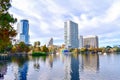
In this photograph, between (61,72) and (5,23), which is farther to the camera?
(61,72)

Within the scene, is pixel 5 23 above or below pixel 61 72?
above

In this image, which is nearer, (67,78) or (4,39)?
(4,39)

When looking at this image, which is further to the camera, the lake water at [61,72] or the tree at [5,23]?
the lake water at [61,72]

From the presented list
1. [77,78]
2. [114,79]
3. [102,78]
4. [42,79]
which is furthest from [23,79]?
[114,79]

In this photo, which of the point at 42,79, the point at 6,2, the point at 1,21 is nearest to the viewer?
the point at 1,21

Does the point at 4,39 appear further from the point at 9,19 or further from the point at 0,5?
the point at 0,5

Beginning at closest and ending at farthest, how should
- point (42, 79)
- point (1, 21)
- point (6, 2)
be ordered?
point (1, 21) < point (6, 2) < point (42, 79)

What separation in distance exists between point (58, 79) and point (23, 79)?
1129 centimetres

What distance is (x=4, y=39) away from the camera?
3047 cm

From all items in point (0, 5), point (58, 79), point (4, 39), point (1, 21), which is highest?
point (0, 5)

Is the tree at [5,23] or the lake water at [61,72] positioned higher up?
the tree at [5,23]

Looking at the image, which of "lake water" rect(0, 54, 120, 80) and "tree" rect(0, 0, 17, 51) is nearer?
"tree" rect(0, 0, 17, 51)

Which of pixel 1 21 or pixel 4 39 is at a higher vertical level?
pixel 1 21

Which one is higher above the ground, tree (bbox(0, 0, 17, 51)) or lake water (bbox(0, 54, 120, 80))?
tree (bbox(0, 0, 17, 51))
